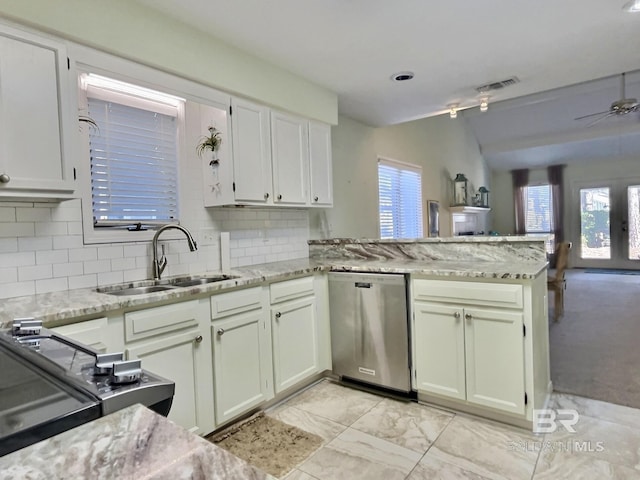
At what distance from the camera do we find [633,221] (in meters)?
8.24

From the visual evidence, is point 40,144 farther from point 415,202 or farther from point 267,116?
point 415,202

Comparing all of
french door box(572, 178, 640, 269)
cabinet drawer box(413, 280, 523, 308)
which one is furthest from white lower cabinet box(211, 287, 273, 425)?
french door box(572, 178, 640, 269)

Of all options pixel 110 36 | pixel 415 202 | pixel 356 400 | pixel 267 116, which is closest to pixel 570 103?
pixel 415 202

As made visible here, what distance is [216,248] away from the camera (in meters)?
2.83

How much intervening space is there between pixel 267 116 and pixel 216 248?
1071mm

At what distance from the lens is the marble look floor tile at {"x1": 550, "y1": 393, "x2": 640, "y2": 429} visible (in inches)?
86.2

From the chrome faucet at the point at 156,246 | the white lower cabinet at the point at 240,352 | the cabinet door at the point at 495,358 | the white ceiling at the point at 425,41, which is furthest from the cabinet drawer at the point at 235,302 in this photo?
the white ceiling at the point at 425,41

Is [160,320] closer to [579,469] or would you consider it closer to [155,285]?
[155,285]

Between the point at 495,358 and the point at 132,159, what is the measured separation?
252cm

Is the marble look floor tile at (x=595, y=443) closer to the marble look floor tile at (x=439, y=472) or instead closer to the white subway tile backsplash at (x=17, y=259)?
the marble look floor tile at (x=439, y=472)

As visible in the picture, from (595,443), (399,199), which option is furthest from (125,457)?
(399,199)

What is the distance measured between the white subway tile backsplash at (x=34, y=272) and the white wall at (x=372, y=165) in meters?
2.26

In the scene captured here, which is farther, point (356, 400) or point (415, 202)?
point (415, 202)

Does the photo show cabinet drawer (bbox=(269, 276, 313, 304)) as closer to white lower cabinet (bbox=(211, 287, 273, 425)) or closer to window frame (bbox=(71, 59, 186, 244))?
white lower cabinet (bbox=(211, 287, 273, 425))
